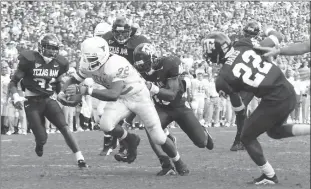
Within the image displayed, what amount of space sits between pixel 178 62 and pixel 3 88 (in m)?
7.75

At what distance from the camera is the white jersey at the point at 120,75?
22.4ft

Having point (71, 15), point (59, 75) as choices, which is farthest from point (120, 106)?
point (71, 15)

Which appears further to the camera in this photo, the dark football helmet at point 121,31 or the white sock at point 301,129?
the dark football helmet at point 121,31

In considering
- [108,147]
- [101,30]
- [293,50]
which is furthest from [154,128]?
[101,30]

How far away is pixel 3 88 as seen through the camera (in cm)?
1423

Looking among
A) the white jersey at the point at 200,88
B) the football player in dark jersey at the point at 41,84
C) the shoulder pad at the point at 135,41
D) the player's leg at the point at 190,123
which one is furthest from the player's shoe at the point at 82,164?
the white jersey at the point at 200,88

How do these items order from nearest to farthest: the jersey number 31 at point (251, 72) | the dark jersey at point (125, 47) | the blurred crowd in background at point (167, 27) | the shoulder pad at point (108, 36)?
the jersey number 31 at point (251, 72)
the dark jersey at point (125, 47)
the shoulder pad at point (108, 36)
the blurred crowd in background at point (167, 27)

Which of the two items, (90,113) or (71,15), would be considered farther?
(71,15)

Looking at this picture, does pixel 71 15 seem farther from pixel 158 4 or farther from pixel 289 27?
pixel 289 27

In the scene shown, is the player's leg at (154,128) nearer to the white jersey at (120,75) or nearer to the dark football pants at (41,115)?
the white jersey at (120,75)

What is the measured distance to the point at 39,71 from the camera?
8266 millimetres

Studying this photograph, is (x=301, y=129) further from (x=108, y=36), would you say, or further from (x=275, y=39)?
(x=108, y=36)

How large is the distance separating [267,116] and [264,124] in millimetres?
78

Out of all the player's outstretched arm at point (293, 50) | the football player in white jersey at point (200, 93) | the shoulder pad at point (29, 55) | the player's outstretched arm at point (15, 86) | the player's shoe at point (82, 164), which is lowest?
the football player in white jersey at point (200, 93)
